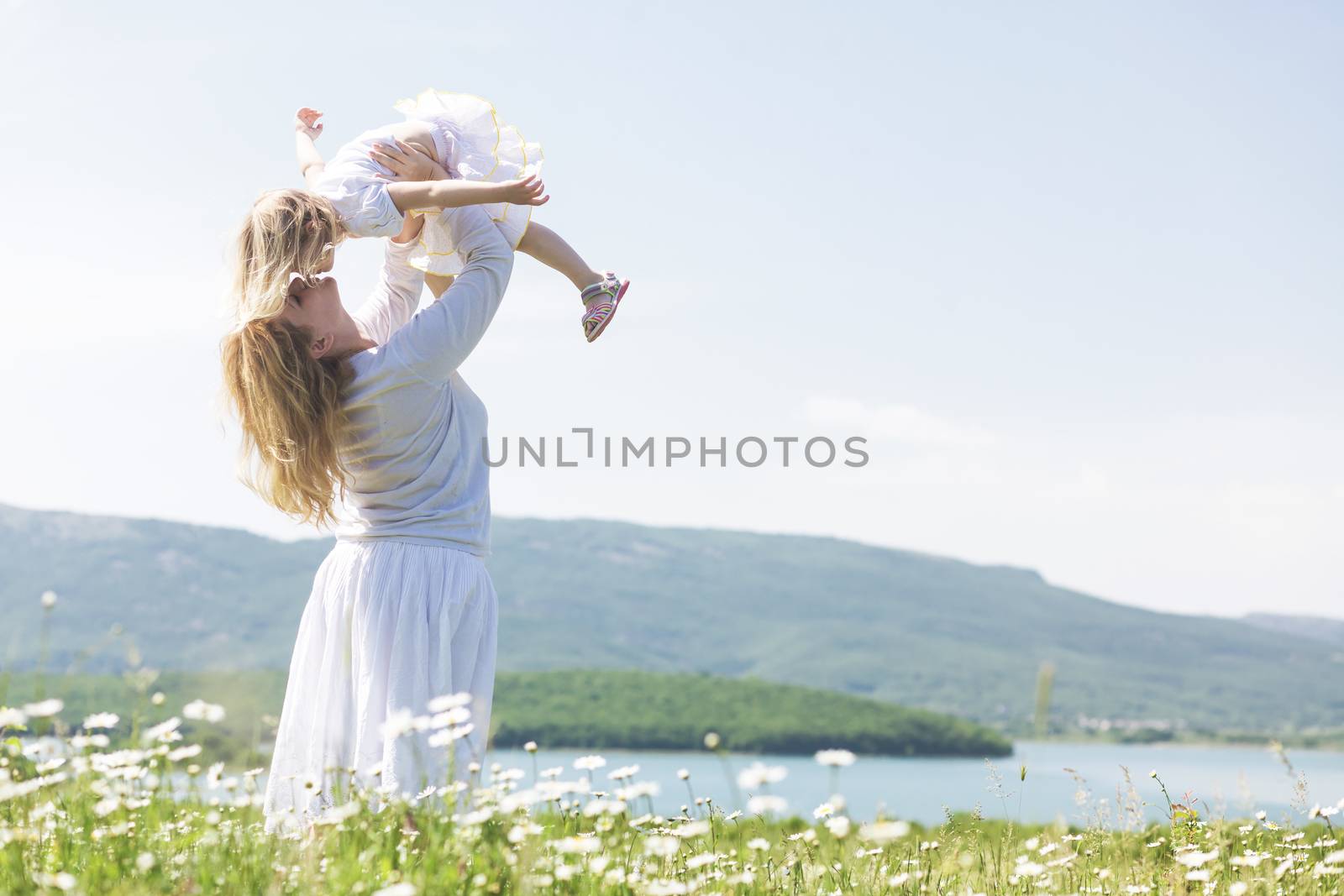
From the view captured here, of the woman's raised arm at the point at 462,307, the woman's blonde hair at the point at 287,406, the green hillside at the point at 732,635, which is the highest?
the woman's raised arm at the point at 462,307

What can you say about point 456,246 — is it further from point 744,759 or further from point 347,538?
point 744,759

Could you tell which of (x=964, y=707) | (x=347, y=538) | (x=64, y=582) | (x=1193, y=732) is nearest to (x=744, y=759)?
(x=347, y=538)

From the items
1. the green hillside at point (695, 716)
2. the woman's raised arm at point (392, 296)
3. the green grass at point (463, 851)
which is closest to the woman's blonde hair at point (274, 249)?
the woman's raised arm at point (392, 296)

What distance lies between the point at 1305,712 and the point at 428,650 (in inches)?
6417

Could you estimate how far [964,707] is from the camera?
443 ft

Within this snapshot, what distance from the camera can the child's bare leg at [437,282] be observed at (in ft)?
14.7

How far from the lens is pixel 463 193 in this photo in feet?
12.9

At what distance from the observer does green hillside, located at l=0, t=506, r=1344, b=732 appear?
144250 millimetres

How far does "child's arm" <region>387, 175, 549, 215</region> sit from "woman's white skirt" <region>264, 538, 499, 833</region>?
1.25 meters

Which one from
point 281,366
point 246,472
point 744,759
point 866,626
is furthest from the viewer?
point 866,626

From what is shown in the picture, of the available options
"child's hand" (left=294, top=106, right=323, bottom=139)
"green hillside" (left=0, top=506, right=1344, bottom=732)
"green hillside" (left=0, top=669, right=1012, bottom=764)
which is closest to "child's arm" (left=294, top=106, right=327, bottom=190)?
"child's hand" (left=294, top=106, right=323, bottom=139)

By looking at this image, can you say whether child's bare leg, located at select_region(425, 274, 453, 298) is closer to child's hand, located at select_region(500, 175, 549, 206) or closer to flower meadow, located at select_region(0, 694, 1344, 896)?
child's hand, located at select_region(500, 175, 549, 206)

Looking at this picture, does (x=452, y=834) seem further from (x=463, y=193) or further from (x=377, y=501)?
(x=463, y=193)

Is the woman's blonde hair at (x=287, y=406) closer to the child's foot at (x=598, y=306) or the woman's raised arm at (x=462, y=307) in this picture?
the woman's raised arm at (x=462, y=307)
